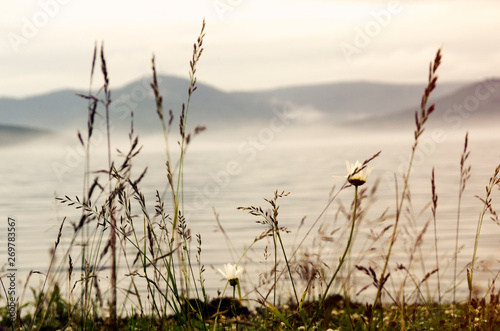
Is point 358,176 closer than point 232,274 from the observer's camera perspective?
Yes

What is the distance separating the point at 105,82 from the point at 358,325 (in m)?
1.67

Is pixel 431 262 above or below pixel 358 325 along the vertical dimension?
above

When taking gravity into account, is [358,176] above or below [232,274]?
above

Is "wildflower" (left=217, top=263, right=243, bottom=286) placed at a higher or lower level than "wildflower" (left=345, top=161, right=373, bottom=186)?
lower

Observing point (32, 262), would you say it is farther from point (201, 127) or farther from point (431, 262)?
point (201, 127)

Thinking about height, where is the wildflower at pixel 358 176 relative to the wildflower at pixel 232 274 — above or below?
above

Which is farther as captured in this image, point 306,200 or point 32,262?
point 306,200

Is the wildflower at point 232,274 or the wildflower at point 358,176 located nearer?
the wildflower at point 358,176

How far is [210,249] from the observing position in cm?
827

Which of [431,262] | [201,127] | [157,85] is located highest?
[157,85]

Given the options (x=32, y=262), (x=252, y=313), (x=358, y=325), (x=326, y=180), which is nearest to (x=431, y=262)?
(x=252, y=313)

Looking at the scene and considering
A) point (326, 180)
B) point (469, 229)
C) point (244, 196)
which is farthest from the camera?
point (326, 180)

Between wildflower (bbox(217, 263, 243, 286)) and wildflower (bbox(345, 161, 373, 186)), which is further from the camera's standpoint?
wildflower (bbox(217, 263, 243, 286))

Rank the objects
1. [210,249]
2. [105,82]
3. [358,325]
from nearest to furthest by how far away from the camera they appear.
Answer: [105,82], [358,325], [210,249]
